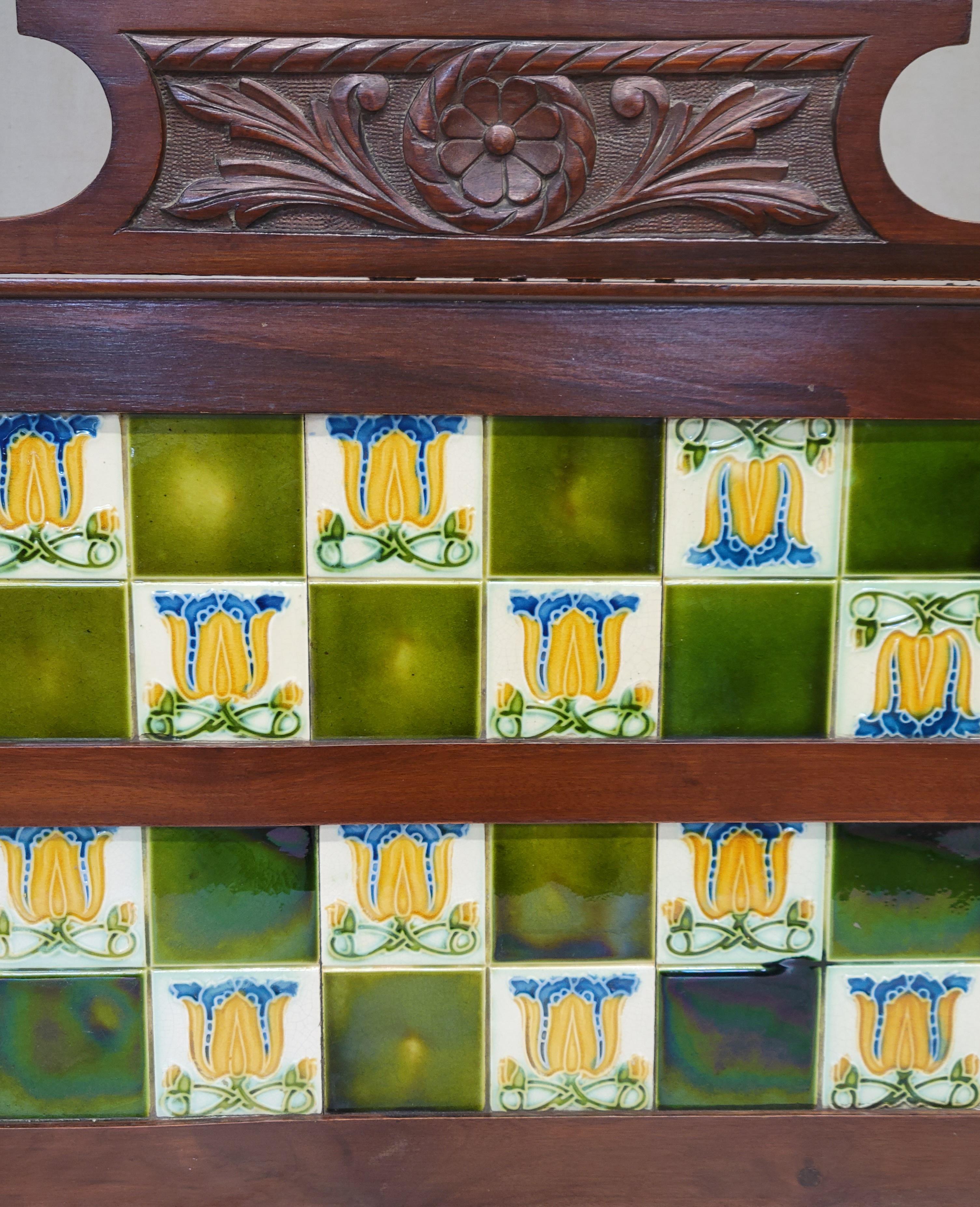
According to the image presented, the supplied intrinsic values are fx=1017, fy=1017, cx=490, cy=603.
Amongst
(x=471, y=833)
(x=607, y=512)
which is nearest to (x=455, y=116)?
(x=607, y=512)

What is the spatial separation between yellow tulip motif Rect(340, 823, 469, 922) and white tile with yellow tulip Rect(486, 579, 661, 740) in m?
0.12

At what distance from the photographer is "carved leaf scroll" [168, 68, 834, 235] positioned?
844mm

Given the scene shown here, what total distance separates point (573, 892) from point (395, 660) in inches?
11.2

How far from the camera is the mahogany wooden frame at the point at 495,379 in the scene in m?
0.84

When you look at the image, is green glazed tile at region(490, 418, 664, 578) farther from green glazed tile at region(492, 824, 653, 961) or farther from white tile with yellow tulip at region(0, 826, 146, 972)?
white tile with yellow tulip at region(0, 826, 146, 972)

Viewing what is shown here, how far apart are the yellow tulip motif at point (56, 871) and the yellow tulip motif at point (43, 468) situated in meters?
0.29

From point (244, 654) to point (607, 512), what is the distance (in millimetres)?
358

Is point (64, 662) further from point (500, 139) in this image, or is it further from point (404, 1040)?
point (500, 139)

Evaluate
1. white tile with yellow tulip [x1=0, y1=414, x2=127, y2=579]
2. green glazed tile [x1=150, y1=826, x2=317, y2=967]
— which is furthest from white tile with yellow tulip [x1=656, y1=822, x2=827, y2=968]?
white tile with yellow tulip [x1=0, y1=414, x2=127, y2=579]

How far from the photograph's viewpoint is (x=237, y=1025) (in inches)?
39.0

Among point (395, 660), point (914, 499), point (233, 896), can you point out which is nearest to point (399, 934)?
point (233, 896)

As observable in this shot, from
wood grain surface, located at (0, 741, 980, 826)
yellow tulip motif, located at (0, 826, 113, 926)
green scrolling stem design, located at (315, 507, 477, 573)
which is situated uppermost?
green scrolling stem design, located at (315, 507, 477, 573)

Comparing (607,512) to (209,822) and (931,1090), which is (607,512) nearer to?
(209,822)

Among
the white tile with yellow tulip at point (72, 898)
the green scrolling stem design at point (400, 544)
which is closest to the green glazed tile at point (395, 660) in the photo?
the green scrolling stem design at point (400, 544)
